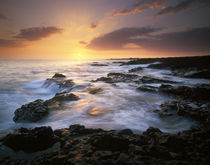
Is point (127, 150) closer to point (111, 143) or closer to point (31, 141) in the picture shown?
point (111, 143)

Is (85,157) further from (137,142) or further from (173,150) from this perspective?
(173,150)

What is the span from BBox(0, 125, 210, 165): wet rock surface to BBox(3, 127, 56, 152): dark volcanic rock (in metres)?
0.02

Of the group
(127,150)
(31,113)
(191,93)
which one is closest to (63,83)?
(31,113)

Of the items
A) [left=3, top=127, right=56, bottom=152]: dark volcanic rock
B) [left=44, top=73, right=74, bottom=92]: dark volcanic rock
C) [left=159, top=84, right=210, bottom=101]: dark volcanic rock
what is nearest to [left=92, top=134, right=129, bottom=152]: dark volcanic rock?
[left=3, top=127, right=56, bottom=152]: dark volcanic rock

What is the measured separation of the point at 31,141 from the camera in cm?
245

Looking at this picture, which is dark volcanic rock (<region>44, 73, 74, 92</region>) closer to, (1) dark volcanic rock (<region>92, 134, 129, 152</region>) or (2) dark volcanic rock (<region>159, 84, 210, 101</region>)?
(2) dark volcanic rock (<region>159, 84, 210, 101</region>)

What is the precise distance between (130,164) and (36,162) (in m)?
1.54

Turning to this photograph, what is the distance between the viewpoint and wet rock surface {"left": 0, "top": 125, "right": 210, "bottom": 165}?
74.5 inches

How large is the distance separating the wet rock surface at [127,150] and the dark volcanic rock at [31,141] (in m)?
0.02

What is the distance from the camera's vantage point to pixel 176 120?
13.6ft

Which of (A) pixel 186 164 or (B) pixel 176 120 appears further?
(B) pixel 176 120

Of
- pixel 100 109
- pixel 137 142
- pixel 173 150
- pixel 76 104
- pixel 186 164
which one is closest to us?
pixel 186 164

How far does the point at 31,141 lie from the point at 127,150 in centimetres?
190

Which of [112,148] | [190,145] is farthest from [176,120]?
[112,148]
